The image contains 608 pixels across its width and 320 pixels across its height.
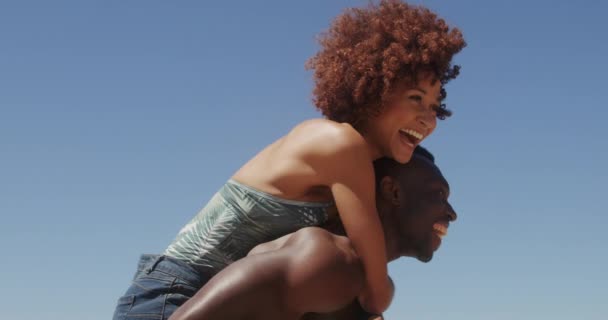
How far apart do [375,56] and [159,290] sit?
1.97m

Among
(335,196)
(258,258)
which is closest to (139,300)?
(258,258)

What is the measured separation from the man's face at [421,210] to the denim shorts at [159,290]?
4.45 ft

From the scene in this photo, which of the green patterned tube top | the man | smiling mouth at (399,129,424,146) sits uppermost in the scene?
smiling mouth at (399,129,424,146)

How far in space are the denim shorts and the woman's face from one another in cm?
137

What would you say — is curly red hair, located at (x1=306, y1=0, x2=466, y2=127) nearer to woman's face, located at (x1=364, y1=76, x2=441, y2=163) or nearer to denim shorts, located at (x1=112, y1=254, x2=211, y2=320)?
woman's face, located at (x1=364, y1=76, x2=441, y2=163)

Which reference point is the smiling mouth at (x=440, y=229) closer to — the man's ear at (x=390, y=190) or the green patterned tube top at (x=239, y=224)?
the man's ear at (x=390, y=190)

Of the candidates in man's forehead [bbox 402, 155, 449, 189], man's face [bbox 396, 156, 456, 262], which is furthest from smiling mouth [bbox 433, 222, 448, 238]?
man's forehead [bbox 402, 155, 449, 189]

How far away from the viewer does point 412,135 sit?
533 cm

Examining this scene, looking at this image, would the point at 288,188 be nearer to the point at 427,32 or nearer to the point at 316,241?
the point at 316,241

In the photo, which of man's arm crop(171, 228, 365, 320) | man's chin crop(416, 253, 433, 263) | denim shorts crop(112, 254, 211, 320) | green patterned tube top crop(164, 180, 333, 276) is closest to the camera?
man's arm crop(171, 228, 365, 320)

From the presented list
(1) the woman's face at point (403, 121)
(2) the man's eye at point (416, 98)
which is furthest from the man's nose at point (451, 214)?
(2) the man's eye at point (416, 98)

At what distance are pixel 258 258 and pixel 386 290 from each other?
83 centimetres

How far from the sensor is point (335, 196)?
4.79 metres

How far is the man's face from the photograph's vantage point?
547 cm
